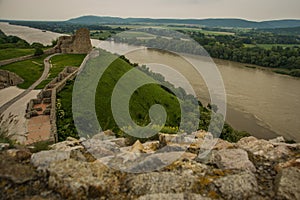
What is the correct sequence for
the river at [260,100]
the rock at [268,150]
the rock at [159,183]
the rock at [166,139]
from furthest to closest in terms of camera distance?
1. the river at [260,100]
2. the rock at [166,139]
3. the rock at [268,150]
4. the rock at [159,183]

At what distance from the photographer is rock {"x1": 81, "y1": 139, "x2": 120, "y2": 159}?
15.9 ft

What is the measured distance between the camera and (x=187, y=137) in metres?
5.92

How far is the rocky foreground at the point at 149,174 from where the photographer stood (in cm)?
374

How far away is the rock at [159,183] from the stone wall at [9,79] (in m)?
23.1

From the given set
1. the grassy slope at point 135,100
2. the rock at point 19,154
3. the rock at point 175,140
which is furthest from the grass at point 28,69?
the rock at point 175,140

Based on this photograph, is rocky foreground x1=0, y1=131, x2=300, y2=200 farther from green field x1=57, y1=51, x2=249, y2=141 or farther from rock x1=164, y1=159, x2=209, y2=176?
green field x1=57, y1=51, x2=249, y2=141

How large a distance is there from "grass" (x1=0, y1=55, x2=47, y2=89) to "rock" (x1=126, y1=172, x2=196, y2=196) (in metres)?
21.1

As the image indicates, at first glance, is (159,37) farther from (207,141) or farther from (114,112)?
(207,141)

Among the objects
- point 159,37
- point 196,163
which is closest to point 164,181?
point 196,163

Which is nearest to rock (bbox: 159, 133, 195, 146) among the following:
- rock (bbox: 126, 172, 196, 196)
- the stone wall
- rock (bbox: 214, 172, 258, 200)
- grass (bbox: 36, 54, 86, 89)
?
rock (bbox: 126, 172, 196, 196)

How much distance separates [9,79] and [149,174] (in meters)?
24.5

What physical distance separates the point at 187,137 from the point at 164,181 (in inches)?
80.1

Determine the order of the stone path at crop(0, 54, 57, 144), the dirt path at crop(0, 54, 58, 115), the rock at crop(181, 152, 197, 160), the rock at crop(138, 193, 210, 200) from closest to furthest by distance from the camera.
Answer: the rock at crop(138, 193, 210, 200), the rock at crop(181, 152, 197, 160), the stone path at crop(0, 54, 57, 144), the dirt path at crop(0, 54, 58, 115)

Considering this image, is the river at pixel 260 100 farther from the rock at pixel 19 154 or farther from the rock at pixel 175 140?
the rock at pixel 19 154
